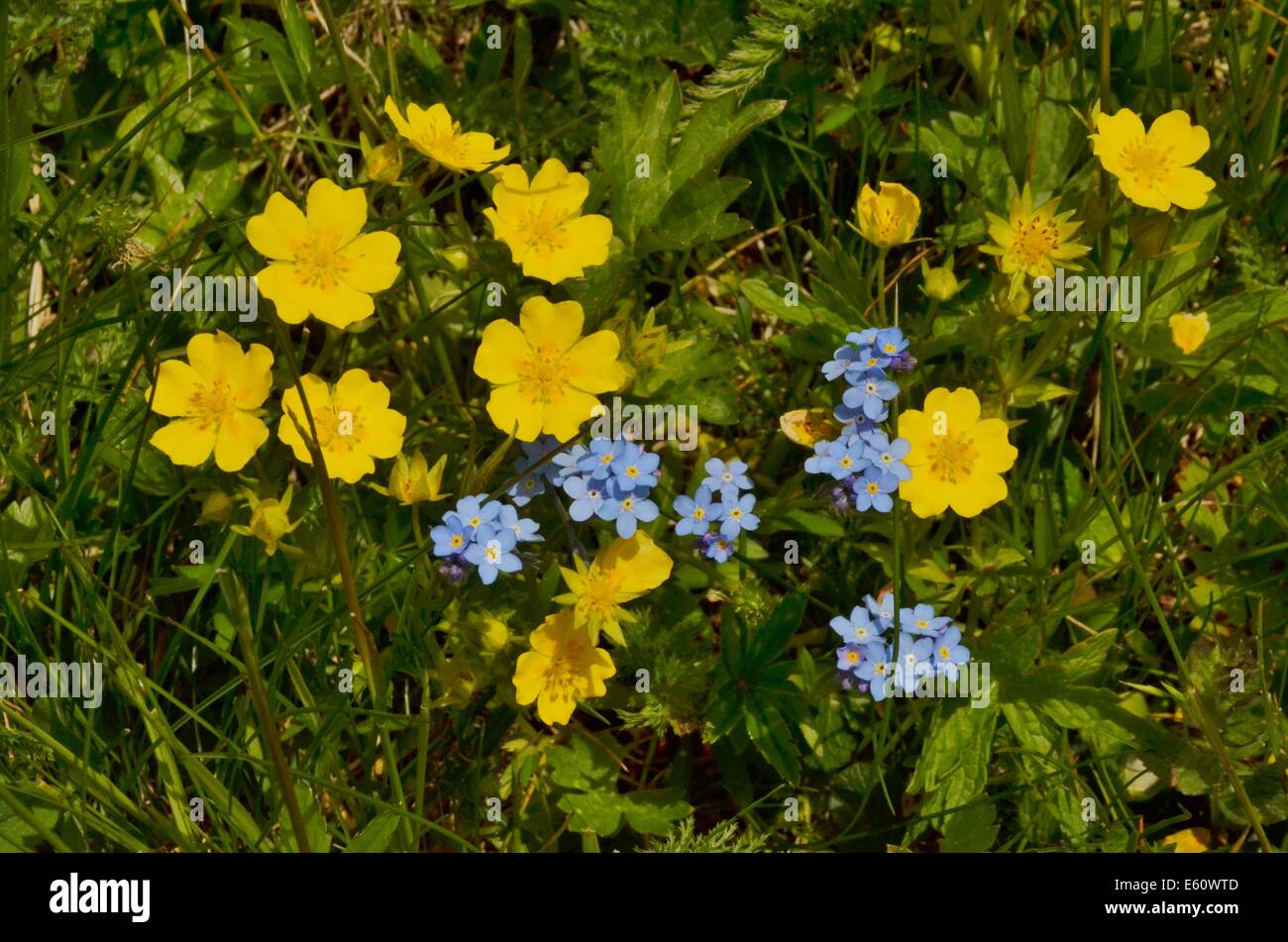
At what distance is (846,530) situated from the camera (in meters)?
3.27

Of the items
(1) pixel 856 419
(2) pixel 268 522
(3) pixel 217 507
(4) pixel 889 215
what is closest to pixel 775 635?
(1) pixel 856 419

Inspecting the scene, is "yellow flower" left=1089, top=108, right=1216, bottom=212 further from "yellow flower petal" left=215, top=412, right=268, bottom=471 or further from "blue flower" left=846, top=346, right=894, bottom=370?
"yellow flower petal" left=215, top=412, right=268, bottom=471

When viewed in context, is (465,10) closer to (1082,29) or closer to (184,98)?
(184,98)

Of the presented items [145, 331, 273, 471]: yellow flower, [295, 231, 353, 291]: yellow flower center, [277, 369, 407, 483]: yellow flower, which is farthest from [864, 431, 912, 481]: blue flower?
[145, 331, 273, 471]: yellow flower

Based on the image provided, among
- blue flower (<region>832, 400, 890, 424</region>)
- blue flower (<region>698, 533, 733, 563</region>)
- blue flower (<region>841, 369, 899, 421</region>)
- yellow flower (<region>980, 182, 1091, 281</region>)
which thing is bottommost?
blue flower (<region>698, 533, 733, 563</region>)

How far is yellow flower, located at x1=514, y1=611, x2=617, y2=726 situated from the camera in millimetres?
2807

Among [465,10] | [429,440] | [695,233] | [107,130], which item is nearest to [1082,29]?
[695,233]

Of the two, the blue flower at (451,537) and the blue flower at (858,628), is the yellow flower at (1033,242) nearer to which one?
the blue flower at (858,628)

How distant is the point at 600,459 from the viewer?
112 inches

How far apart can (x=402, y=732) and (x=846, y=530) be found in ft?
3.98

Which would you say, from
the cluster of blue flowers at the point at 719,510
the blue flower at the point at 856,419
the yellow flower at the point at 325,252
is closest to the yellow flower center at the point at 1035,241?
the blue flower at the point at 856,419

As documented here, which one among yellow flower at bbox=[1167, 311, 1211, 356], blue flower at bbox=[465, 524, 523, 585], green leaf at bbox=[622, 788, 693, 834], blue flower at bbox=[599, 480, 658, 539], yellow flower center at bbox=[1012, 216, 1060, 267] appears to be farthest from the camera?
yellow flower at bbox=[1167, 311, 1211, 356]

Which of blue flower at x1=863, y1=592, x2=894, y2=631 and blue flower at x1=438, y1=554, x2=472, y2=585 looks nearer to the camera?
blue flower at x1=438, y1=554, x2=472, y2=585

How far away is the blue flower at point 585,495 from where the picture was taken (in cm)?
282
